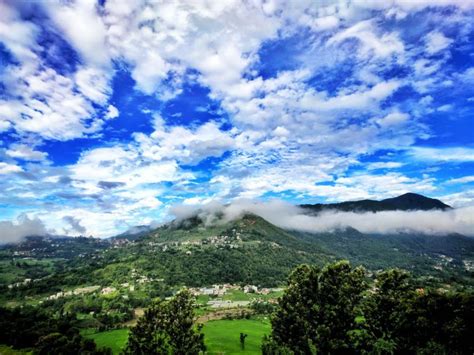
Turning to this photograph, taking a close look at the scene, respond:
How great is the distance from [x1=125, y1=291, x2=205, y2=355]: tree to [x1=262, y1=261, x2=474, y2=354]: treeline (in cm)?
1535

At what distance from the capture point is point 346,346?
4328 centimetres

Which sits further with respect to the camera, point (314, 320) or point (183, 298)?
point (183, 298)

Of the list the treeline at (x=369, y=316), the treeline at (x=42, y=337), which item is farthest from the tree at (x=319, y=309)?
the treeline at (x=42, y=337)

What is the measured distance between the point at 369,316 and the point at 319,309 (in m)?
7.05

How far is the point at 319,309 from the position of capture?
45875 mm

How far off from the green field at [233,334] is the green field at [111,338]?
26.9 metres

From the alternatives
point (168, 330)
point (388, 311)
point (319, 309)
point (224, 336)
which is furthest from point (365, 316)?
point (224, 336)

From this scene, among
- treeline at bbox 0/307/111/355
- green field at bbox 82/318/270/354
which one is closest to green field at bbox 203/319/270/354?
green field at bbox 82/318/270/354

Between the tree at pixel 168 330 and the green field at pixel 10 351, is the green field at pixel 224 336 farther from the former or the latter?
the tree at pixel 168 330

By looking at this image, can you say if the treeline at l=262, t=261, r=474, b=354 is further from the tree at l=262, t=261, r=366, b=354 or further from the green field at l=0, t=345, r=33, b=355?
the green field at l=0, t=345, r=33, b=355

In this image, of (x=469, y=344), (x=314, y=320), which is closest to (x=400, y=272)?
(x=469, y=344)

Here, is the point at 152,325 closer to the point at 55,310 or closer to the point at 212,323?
the point at 212,323

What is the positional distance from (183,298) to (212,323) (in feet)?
302

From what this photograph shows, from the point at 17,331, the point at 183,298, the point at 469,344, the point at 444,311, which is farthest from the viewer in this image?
the point at 17,331
